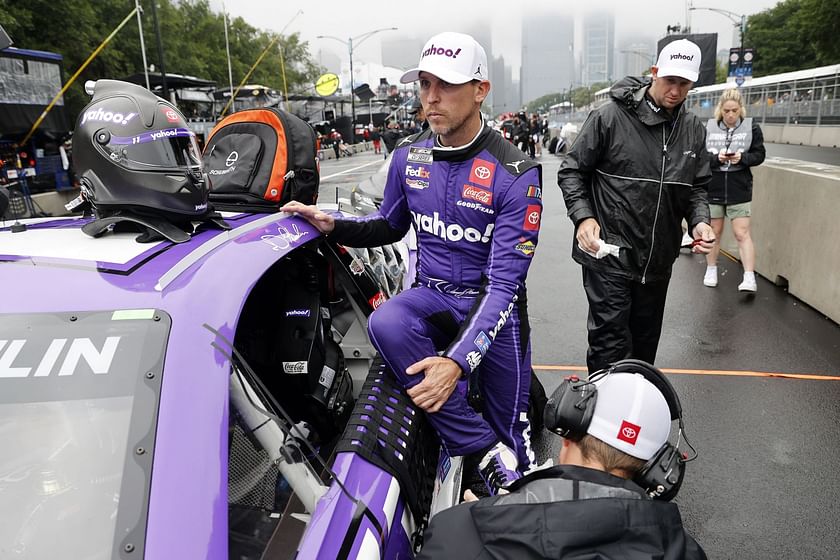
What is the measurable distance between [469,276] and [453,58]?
0.86 meters

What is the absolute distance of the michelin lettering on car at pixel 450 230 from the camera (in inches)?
103

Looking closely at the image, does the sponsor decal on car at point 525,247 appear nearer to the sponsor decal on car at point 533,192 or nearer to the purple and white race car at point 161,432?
the sponsor decal on car at point 533,192

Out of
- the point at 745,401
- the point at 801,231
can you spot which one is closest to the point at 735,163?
the point at 801,231

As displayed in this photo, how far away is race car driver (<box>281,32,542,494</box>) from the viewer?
2.30 m

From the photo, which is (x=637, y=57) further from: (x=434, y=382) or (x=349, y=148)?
(x=434, y=382)

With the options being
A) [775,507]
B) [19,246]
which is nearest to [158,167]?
[19,246]

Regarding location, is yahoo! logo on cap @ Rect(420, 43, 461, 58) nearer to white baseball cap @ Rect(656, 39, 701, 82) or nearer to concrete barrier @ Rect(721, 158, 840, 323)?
white baseball cap @ Rect(656, 39, 701, 82)

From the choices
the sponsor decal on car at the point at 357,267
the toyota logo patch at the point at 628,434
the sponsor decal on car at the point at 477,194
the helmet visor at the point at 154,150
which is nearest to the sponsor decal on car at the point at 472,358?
the sponsor decal on car at the point at 477,194

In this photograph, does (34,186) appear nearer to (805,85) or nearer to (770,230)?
(770,230)

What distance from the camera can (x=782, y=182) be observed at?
270 inches

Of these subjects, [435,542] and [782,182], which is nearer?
[435,542]

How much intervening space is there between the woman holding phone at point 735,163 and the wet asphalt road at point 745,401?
0.69 m

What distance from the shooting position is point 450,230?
2660mm

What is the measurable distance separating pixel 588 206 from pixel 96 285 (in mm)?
2580
